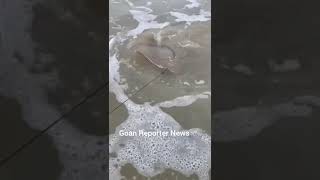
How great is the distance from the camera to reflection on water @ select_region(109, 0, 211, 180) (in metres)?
1.12

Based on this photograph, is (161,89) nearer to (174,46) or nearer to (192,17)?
(174,46)

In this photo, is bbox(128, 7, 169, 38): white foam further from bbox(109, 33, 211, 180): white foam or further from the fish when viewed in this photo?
bbox(109, 33, 211, 180): white foam

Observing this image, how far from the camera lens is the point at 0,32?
115 cm

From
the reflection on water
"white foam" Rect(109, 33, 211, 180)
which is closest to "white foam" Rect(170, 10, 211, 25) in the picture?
the reflection on water

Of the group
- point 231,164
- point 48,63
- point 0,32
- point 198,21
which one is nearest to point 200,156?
point 231,164

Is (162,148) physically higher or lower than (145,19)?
lower

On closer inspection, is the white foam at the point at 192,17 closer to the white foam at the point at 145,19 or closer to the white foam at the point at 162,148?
the white foam at the point at 145,19

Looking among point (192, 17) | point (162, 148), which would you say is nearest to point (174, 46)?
point (192, 17)

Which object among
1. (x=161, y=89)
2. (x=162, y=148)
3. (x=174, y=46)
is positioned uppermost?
(x=174, y=46)

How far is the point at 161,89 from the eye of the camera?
112 centimetres

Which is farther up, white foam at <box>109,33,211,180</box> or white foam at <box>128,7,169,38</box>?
→ white foam at <box>128,7,169,38</box>

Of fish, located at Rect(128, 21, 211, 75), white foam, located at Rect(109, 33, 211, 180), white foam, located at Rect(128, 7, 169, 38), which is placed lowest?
white foam, located at Rect(109, 33, 211, 180)

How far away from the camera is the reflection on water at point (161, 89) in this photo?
1.12m

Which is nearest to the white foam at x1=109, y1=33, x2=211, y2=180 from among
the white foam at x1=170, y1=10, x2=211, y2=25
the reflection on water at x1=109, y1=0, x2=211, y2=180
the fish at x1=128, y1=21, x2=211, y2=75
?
the reflection on water at x1=109, y1=0, x2=211, y2=180
